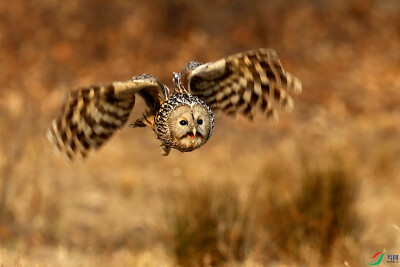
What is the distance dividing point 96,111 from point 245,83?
30 cm

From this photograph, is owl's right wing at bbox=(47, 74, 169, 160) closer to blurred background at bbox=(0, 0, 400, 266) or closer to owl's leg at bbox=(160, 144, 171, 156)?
owl's leg at bbox=(160, 144, 171, 156)

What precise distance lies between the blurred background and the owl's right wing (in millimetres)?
210

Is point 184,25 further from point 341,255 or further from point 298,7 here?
point 341,255

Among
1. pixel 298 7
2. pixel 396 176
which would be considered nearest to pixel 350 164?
pixel 396 176

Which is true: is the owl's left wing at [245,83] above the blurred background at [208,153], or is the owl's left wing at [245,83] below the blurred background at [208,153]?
below

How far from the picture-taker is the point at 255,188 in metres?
5.81

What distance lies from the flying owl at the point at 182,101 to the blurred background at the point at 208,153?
0.23m

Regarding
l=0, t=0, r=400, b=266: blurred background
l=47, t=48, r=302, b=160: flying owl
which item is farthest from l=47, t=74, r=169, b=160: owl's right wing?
l=0, t=0, r=400, b=266: blurred background

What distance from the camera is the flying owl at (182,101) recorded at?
1.10m

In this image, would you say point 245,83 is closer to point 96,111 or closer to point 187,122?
point 187,122

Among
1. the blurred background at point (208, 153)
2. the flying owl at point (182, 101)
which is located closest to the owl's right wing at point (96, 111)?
the flying owl at point (182, 101)

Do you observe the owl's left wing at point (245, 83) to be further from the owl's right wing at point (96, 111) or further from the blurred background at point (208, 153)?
the blurred background at point (208, 153)

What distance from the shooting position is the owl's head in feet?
3.61

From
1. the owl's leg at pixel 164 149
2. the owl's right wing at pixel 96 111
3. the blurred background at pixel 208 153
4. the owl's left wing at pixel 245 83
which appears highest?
the blurred background at pixel 208 153
